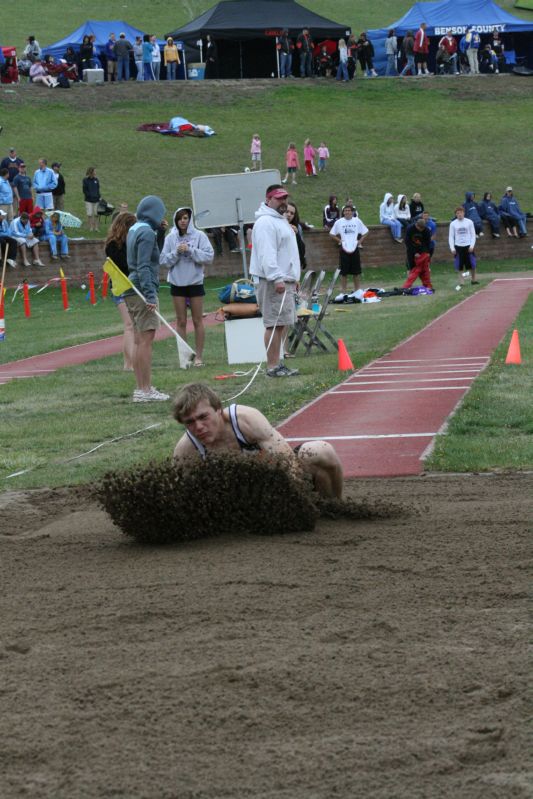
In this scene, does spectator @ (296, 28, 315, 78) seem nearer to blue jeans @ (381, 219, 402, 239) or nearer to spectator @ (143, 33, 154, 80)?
spectator @ (143, 33, 154, 80)

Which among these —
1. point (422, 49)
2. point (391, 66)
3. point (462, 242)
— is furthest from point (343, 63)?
point (462, 242)

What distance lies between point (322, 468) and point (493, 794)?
3928mm

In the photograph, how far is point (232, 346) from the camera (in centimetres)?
1614

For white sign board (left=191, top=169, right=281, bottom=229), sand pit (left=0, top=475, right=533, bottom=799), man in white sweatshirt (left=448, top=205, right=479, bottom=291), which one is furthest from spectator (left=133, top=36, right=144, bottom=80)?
sand pit (left=0, top=475, right=533, bottom=799)

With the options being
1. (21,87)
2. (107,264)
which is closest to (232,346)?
(107,264)

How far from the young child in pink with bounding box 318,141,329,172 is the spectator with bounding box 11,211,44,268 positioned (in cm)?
1487

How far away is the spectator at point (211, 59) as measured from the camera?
53.6 metres

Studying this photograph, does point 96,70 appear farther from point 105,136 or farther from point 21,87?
point 105,136

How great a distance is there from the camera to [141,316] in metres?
13.0

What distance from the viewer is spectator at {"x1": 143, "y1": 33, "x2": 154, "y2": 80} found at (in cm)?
5294

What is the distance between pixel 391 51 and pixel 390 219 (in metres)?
22.4

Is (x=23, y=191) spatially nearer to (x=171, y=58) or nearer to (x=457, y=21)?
(x=171, y=58)

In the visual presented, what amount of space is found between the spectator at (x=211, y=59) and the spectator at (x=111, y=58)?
399cm

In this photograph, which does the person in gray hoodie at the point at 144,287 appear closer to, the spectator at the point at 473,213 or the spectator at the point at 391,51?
the spectator at the point at 473,213
